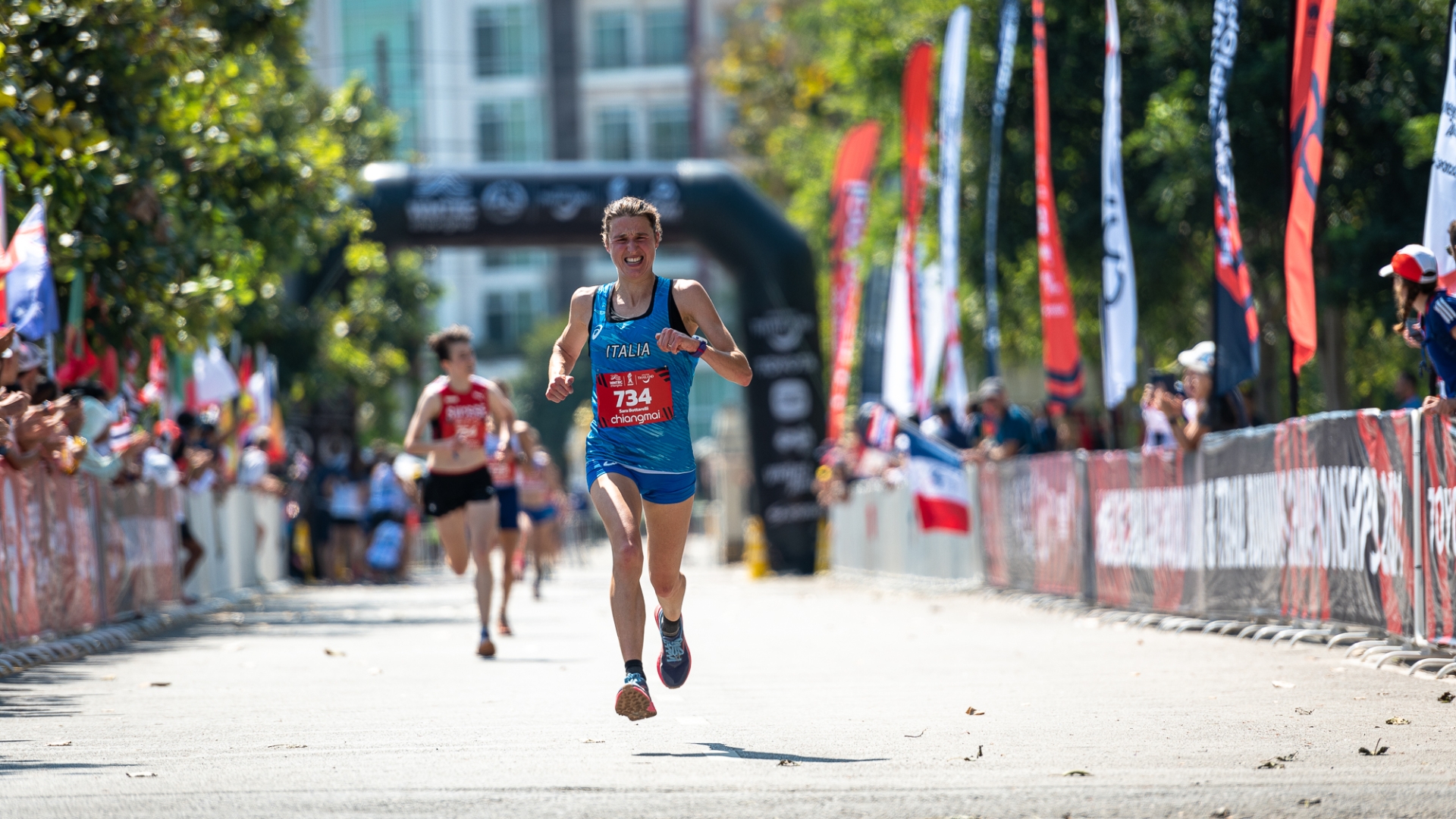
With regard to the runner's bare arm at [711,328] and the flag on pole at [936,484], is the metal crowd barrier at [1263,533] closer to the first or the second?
the flag on pole at [936,484]

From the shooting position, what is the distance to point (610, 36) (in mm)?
80812

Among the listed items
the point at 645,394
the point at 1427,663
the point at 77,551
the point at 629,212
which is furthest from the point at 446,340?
the point at 1427,663

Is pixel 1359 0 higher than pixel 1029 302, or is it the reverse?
pixel 1359 0

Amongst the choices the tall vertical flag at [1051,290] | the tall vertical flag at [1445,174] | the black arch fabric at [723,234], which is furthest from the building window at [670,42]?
the tall vertical flag at [1445,174]

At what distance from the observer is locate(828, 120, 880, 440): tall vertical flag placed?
2808 centimetres

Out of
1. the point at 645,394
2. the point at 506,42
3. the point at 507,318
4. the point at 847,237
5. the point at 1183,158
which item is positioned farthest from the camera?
the point at 507,318

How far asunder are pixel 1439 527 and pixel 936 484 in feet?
38.2

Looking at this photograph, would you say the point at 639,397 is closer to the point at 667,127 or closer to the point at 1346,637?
the point at 1346,637

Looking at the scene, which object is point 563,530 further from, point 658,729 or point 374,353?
point 658,729

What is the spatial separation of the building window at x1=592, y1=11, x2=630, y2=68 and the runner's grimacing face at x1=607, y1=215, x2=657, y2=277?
73.1 meters

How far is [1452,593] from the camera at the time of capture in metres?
10.0

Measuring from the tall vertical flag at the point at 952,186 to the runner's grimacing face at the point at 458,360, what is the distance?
864 centimetres

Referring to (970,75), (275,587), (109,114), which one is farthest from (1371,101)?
(275,587)

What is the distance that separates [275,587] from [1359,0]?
15.7 metres
